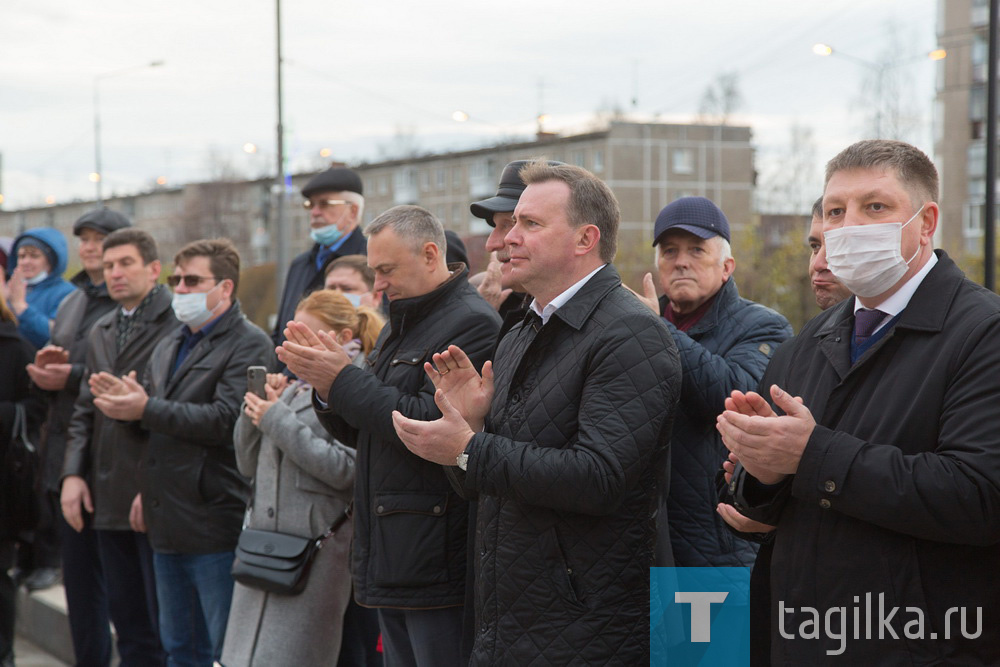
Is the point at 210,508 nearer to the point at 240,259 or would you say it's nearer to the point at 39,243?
the point at 240,259

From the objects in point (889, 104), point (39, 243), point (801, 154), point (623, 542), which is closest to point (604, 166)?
point (801, 154)

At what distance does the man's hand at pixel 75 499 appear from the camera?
6.13 meters

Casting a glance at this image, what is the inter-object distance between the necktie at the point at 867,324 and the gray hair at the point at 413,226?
207 cm

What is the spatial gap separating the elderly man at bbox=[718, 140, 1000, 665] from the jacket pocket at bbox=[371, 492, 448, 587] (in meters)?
1.45

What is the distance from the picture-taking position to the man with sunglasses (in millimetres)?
5332

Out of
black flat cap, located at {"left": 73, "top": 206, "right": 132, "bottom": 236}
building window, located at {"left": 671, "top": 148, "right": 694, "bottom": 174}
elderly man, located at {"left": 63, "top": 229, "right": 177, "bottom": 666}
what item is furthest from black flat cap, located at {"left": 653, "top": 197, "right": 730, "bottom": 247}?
building window, located at {"left": 671, "top": 148, "right": 694, "bottom": 174}

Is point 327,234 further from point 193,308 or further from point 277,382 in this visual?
point 277,382

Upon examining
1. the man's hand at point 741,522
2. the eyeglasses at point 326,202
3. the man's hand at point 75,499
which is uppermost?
the eyeglasses at point 326,202

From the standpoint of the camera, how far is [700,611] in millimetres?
3791

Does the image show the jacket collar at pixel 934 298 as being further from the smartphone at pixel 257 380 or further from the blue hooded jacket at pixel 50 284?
the blue hooded jacket at pixel 50 284

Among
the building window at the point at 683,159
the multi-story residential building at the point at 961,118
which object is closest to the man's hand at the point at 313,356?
the multi-story residential building at the point at 961,118

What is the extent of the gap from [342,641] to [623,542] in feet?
7.69

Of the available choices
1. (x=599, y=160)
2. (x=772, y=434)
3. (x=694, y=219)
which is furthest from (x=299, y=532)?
(x=599, y=160)

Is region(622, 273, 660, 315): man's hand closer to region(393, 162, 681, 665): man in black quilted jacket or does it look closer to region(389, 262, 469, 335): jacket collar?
region(393, 162, 681, 665): man in black quilted jacket
